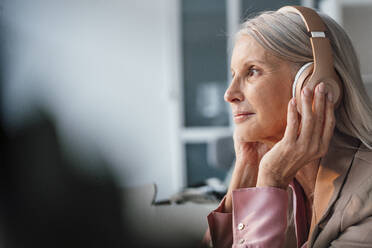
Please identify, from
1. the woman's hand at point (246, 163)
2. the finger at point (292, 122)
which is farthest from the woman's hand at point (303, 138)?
the woman's hand at point (246, 163)

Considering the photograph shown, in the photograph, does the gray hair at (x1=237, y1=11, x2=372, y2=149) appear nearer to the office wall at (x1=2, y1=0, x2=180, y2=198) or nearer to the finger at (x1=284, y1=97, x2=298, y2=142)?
the finger at (x1=284, y1=97, x2=298, y2=142)

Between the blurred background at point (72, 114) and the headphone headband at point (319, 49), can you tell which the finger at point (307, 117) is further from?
the blurred background at point (72, 114)

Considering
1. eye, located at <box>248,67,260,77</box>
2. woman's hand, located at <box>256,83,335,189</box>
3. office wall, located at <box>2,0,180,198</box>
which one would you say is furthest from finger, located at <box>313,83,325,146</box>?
office wall, located at <box>2,0,180,198</box>

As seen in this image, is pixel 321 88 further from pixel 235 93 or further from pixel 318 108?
pixel 235 93

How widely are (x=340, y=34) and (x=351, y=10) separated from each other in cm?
144

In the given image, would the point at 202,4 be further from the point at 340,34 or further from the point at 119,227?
the point at 119,227

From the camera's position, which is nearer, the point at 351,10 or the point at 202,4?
the point at 351,10

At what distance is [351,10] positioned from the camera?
1855 mm

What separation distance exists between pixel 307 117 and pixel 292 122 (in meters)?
0.02

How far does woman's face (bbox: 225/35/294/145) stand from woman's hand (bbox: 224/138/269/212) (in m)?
0.09

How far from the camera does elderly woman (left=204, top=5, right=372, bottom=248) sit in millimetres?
537

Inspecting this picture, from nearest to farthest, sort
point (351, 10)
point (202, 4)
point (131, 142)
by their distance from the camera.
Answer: point (131, 142), point (351, 10), point (202, 4)

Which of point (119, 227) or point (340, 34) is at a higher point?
point (340, 34)

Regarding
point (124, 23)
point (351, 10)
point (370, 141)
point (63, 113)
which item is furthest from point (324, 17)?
point (351, 10)
